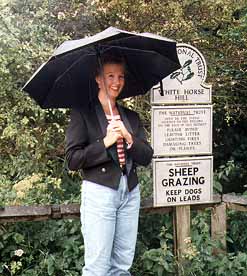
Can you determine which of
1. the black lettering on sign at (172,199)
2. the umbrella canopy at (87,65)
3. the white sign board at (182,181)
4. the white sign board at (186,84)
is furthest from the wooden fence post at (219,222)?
the umbrella canopy at (87,65)

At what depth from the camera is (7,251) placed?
4.36 m

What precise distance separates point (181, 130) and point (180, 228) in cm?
81

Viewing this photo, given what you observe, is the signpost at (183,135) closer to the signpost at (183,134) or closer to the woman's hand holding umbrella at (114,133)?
the signpost at (183,134)

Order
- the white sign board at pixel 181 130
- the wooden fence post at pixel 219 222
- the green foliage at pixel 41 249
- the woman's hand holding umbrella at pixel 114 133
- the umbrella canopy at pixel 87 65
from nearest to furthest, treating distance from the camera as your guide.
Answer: the woman's hand holding umbrella at pixel 114 133 < the umbrella canopy at pixel 87 65 < the white sign board at pixel 181 130 < the green foliage at pixel 41 249 < the wooden fence post at pixel 219 222

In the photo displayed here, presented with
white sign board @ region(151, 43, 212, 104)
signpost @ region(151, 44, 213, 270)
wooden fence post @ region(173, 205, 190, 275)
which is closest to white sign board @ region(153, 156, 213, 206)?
signpost @ region(151, 44, 213, 270)

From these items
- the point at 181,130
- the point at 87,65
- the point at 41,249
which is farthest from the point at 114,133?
the point at 41,249

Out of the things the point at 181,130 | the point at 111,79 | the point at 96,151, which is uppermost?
the point at 111,79

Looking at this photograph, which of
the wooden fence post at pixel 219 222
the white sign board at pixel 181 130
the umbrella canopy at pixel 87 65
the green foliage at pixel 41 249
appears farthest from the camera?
the wooden fence post at pixel 219 222

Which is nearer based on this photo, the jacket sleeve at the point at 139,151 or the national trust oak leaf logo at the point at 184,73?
the jacket sleeve at the point at 139,151

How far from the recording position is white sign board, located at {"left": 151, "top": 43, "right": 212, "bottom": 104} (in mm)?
4148

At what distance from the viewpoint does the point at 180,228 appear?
4328mm

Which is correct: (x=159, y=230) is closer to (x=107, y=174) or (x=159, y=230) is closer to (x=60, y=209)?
(x=60, y=209)

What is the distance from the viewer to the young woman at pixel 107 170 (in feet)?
10.9

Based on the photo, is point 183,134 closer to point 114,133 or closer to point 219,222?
point 219,222
